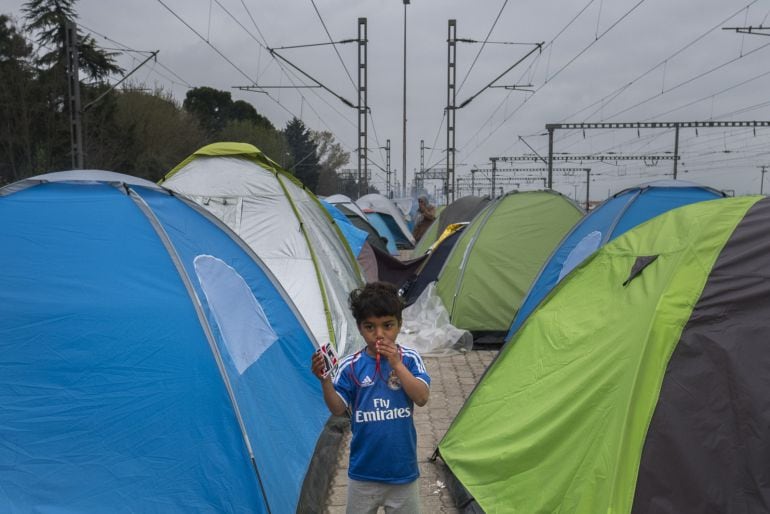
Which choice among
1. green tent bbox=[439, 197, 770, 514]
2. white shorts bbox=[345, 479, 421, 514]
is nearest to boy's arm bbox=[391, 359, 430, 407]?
white shorts bbox=[345, 479, 421, 514]

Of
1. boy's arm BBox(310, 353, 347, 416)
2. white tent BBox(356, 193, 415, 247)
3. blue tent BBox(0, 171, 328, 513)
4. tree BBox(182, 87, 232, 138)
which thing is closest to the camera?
boy's arm BBox(310, 353, 347, 416)

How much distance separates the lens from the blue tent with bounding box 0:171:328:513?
266 centimetres

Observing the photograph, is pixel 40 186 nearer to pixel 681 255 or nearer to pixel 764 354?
pixel 681 255

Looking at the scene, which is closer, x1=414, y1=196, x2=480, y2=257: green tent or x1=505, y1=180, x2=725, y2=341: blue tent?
x1=505, y1=180, x2=725, y2=341: blue tent

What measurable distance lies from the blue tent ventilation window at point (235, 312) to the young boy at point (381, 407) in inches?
36.2

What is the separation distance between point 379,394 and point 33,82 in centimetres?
2797

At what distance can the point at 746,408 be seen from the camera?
96.3 inches

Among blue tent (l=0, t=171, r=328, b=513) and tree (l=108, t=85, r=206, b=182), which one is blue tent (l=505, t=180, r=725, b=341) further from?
tree (l=108, t=85, r=206, b=182)

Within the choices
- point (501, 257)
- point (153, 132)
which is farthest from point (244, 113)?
point (501, 257)

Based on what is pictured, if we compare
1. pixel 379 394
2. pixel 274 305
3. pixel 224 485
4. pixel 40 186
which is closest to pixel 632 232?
pixel 379 394

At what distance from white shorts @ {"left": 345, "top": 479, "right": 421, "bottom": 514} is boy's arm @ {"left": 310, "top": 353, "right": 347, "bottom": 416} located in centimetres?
30

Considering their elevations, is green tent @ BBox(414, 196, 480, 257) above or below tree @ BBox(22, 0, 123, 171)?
below

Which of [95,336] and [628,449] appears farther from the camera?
[95,336]

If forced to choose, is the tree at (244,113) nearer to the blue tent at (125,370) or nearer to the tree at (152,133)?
the tree at (152,133)
